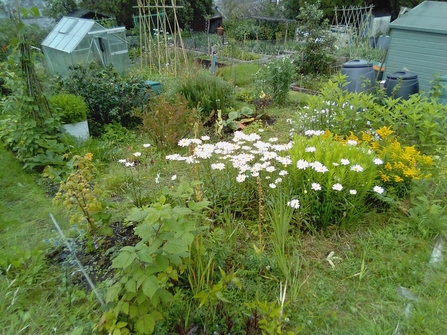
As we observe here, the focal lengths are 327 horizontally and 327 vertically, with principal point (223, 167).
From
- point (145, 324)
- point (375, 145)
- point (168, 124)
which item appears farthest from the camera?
point (168, 124)

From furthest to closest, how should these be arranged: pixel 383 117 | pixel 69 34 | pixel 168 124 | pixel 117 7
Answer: pixel 117 7 → pixel 69 34 → pixel 168 124 → pixel 383 117

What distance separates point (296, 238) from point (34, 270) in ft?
6.40

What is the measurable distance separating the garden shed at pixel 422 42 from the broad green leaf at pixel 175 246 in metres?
6.04

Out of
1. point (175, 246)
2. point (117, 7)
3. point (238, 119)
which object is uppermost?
point (117, 7)

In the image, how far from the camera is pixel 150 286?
1.48 meters

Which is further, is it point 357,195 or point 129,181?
point 129,181

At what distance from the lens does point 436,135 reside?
303 cm

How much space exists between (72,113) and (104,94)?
79cm

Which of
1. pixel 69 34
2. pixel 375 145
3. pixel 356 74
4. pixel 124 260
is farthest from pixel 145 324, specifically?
pixel 69 34

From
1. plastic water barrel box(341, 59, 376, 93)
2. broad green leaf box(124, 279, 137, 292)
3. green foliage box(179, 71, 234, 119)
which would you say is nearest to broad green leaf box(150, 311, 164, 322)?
broad green leaf box(124, 279, 137, 292)

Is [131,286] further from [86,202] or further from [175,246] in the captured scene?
[86,202]

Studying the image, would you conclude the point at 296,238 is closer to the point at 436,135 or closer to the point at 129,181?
the point at 436,135

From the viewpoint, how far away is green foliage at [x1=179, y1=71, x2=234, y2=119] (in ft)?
18.5

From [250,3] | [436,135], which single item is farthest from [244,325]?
[250,3]
